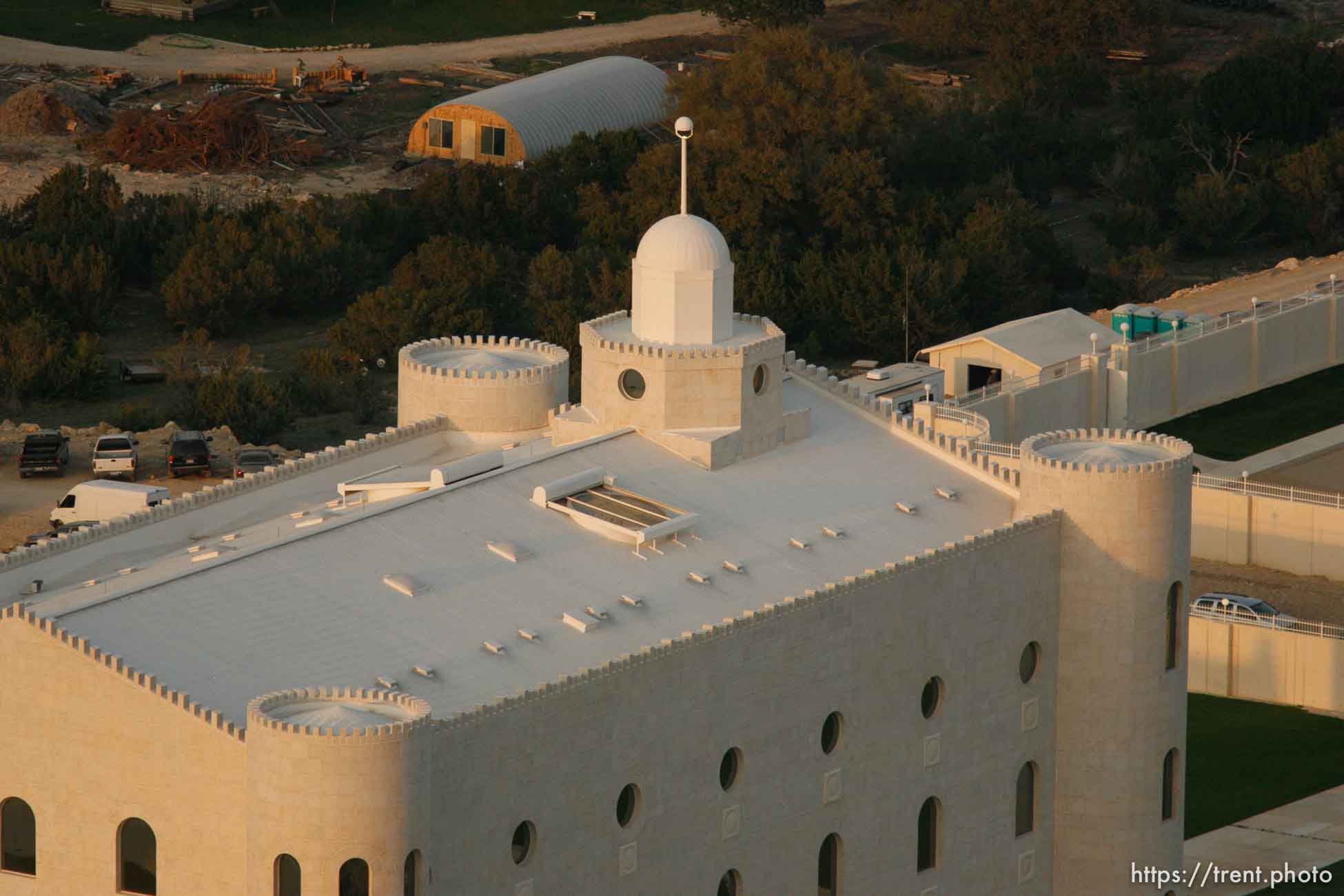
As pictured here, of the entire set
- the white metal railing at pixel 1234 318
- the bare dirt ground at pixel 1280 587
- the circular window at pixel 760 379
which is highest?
the circular window at pixel 760 379

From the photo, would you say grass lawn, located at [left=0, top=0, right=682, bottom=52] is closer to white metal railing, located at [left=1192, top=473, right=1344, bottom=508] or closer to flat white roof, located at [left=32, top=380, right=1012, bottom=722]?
white metal railing, located at [left=1192, top=473, right=1344, bottom=508]

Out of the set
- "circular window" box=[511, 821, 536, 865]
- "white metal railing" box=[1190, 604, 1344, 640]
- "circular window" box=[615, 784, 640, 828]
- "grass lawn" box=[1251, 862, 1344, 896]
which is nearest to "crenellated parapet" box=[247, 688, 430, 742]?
"circular window" box=[511, 821, 536, 865]

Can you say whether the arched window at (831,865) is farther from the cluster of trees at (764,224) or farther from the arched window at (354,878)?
the cluster of trees at (764,224)

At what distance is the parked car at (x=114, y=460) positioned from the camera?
111 m

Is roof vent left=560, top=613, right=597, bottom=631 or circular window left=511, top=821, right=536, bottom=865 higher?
roof vent left=560, top=613, right=597, bottom=631

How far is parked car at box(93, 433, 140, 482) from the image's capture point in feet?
363

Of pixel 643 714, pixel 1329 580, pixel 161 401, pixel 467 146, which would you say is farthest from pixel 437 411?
pixel 467 146

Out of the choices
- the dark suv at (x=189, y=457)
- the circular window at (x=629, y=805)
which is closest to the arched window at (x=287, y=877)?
the circular window at (x=629, y=805)

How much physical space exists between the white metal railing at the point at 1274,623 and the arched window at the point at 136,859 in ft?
137

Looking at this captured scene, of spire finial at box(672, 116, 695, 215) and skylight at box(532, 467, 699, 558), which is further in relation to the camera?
spire finial at box(672, 116, 695, 215)

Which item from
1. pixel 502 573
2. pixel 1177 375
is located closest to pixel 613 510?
pixel 502 573

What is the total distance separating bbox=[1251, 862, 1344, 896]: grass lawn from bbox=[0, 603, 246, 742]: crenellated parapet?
31801mm

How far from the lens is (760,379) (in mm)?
77875

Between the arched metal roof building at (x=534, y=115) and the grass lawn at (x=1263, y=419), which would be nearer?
the grass lawn at (x=1263, y=419)
